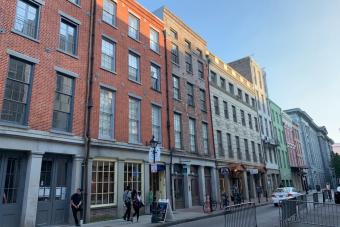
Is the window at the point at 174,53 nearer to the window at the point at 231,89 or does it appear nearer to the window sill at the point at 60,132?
the window at the point at 231,89

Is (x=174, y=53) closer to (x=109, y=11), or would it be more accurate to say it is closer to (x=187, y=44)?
(x=187, y=44)

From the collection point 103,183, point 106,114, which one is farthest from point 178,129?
point 103,183

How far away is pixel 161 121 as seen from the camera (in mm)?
21469

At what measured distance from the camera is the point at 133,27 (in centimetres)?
2103

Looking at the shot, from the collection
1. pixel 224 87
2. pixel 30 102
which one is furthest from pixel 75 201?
pixel 224 87

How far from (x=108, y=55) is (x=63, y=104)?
4870mm

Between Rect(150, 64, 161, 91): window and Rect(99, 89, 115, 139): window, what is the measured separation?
192 inches

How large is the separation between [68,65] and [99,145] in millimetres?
4463

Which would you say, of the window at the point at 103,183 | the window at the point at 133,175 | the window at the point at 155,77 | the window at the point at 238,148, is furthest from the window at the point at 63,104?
the window at the point at 238,148

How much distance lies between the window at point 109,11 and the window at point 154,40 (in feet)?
13.3

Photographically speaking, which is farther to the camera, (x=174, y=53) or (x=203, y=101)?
(x=203, y=101)

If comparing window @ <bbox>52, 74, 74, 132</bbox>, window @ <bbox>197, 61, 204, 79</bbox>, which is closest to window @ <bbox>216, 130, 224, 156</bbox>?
window @ <bbox>197, 61, 204, 79</bbox>

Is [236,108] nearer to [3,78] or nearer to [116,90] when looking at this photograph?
[116,90]

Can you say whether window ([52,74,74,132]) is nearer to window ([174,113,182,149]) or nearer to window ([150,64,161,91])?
window ([150,64,161,91])
